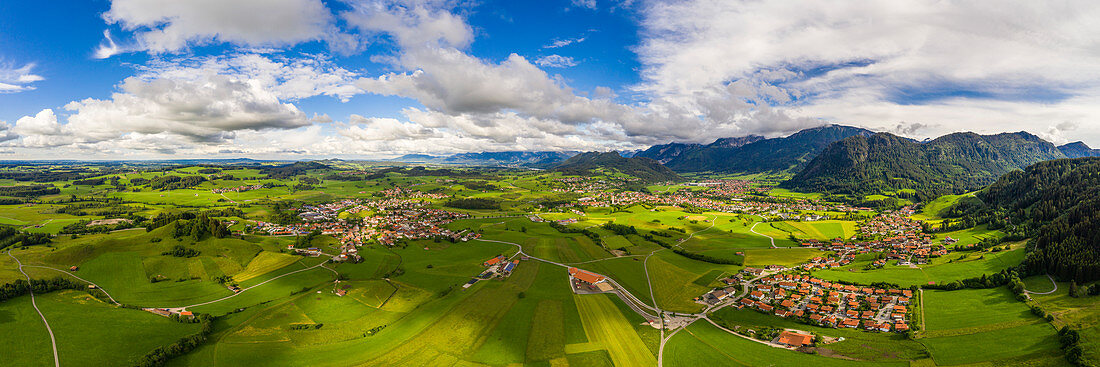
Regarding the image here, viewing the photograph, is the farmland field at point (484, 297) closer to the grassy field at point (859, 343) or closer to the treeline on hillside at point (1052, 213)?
the grassy field at point (859, 343)

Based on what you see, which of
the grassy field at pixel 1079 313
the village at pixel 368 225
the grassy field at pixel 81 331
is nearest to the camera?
the grassy field at pixel 1079 313

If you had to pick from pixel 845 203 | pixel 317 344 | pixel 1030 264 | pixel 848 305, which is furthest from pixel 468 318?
pixel 845 203

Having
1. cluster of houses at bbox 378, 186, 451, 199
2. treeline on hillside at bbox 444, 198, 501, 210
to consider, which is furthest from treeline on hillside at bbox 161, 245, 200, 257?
cluster of houses at bbox 378, 186, 451, 199

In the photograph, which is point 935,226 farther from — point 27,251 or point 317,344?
point 27,251

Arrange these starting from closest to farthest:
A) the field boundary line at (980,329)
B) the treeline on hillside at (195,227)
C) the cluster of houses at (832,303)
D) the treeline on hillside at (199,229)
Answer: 1. the field boundary line at (980,329)
2. the cluster of houses at (832,303)
3. the treeline on hillside at (199,229)
4. the treeline on hillside at (195,227)

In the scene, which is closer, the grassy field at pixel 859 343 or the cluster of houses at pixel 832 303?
the grassy field at pixel 859 343

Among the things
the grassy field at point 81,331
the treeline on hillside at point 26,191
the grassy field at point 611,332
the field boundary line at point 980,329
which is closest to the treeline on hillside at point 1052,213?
the field boundary line at point 980,329

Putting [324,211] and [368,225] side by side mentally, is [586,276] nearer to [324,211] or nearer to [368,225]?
A: [368,225]

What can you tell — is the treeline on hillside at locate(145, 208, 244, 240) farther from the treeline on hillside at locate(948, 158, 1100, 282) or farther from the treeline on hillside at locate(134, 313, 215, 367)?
the treeline on hillside at locate(948, 158, 1100, 282)
